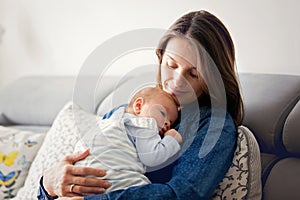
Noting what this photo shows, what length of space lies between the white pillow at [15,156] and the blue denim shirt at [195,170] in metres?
0.90

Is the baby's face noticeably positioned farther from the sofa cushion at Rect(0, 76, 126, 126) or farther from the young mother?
the sofa cushion at Rect(0, 76, 126, 126)

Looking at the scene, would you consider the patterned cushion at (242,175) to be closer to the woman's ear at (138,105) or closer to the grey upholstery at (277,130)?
the grey upholstery at (277,130)

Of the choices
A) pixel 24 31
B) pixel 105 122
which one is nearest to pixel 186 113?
pixel 105 122

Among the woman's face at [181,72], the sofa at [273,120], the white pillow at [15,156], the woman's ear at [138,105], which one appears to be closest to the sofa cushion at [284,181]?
the sofa at [273,120]

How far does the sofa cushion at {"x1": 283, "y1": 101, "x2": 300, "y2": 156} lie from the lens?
1442mm

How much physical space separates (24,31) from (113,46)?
5.17 ft

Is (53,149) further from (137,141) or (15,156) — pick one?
(137,141)

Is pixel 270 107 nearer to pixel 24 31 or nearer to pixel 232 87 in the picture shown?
pixel 232 87

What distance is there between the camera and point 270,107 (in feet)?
4.98

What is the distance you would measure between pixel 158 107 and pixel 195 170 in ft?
0.70

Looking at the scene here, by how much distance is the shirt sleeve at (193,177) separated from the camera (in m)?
1.21

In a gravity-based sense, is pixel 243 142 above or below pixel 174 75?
below

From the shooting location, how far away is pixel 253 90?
159 centimetres

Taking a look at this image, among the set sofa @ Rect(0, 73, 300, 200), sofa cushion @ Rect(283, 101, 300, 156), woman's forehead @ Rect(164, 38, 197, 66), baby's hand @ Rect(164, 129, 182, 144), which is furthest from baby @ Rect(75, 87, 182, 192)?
sofa cushion @ Rect(283, 101, 300, 156)
